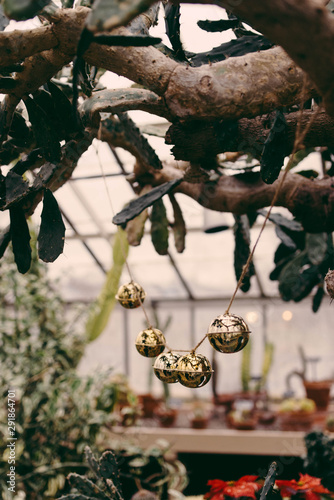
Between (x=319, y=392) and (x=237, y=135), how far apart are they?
4276 millimetres

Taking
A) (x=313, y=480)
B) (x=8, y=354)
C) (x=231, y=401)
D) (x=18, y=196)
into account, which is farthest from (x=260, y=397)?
(x=18, y=196)

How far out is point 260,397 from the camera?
498 centimetres

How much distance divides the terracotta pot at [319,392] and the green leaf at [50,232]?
4.31 metres

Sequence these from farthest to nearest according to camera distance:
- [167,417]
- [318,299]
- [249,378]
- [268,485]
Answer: [249,378]
[167,417]
[318,299]
[268,485]

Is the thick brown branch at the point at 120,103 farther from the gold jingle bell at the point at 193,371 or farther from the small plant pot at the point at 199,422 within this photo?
the small plant pot at the point at 199,422

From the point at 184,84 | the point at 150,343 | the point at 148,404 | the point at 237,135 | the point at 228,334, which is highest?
the point at 184,84

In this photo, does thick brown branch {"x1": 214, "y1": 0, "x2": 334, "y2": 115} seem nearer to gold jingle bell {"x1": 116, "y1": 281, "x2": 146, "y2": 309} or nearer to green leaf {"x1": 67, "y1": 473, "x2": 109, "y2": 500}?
gold jingle bell {"x1": 116, "y1": 281, "x2": 146, "y2": 309}

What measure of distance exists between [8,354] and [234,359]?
142 inches

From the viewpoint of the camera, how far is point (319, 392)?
4750mm

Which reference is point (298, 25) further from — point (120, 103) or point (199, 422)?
point (199, 422)

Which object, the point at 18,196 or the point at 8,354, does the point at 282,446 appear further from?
the point at 18,196

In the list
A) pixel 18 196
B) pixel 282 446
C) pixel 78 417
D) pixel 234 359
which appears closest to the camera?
pixel 18 196

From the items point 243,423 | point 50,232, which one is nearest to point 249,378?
point 243,423

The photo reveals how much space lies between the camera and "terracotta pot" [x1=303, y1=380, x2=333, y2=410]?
15.5ft
